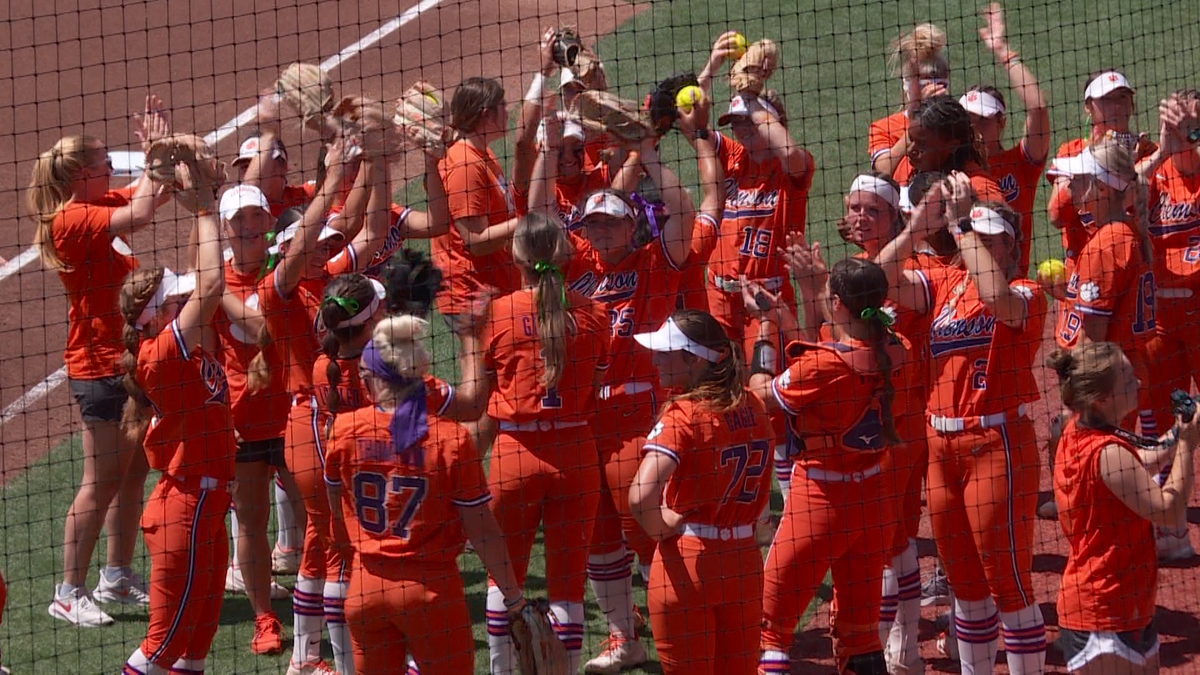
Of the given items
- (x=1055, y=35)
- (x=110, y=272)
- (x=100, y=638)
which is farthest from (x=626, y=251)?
(x=1055, y=35)

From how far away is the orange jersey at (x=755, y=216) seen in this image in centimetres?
730

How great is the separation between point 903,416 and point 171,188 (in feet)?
9.21

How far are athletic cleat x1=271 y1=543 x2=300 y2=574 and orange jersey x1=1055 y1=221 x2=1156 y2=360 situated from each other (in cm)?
348

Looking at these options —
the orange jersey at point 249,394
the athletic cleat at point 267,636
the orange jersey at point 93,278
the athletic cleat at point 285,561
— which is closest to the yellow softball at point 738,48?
the orange jersey at point 249,394

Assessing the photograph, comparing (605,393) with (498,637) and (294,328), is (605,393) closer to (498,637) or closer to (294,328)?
(498,637)

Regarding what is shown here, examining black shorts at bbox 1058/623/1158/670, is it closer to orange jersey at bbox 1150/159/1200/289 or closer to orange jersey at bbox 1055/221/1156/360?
orange jersey at bbox 1055/221/1156/360

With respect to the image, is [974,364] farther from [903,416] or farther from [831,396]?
[831,396]

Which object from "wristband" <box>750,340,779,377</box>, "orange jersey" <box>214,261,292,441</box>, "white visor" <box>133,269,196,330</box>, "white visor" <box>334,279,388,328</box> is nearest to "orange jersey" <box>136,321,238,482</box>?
"white visor" <box>133,269,196,330</box>

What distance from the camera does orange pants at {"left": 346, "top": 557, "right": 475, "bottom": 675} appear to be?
4.97m

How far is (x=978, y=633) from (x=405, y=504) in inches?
85.1

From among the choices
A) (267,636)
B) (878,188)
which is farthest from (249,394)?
(878,188)

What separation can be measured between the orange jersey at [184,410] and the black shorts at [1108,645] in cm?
292

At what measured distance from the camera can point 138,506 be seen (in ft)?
22.9

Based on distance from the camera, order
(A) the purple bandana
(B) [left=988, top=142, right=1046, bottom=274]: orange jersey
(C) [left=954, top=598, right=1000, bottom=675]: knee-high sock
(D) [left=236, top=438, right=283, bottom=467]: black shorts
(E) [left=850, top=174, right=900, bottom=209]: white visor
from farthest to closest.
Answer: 1. (B) [left=988, top=142, right=1046, bottom=274]: orange jersey
2. (D) [left=236, top=438, right=283, bottom=467]: black shorts
3. (E) [left=850, top=174, right=900, bottom=209]: white visor
4. (C) [left=954, top=598, right=1000, bottom=675]: knee-high sock
5. (A) the purple bandana
